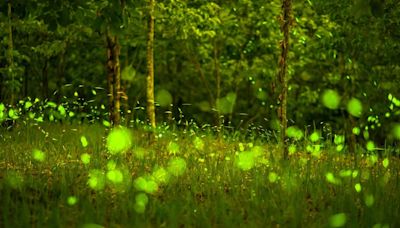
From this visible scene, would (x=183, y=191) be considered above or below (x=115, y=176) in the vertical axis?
below

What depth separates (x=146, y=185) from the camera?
617 cm

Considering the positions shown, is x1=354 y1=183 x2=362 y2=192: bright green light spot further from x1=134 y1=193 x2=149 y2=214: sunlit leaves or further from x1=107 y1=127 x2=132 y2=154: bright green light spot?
x1=107 y1=127 x2=132 y2=154: bright green light spot

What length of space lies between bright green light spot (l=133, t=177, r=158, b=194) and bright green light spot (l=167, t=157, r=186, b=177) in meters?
0.52

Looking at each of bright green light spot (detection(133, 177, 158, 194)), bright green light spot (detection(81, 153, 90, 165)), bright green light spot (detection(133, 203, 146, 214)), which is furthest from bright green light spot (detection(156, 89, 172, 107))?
bright green light spot (detection(133, 203, 146, 214))

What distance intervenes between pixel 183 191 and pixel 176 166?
1.09m

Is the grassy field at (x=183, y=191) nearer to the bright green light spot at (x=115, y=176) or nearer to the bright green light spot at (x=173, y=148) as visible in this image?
the bright green light spot at (x=115, y=176)

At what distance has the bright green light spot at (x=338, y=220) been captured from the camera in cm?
527

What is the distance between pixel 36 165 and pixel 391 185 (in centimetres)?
471

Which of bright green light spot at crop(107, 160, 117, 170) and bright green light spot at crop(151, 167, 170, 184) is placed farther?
bright green light spot at crop(107, 160, 117, 170)

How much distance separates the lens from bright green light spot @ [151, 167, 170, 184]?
6413 millimetres

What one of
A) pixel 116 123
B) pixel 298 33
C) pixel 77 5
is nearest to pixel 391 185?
pixel 77 5

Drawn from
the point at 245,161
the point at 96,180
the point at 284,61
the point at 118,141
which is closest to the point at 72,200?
the point at 96,180

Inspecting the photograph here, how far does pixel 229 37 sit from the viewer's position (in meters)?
17.5

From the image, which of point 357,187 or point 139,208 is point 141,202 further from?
point 357,187
